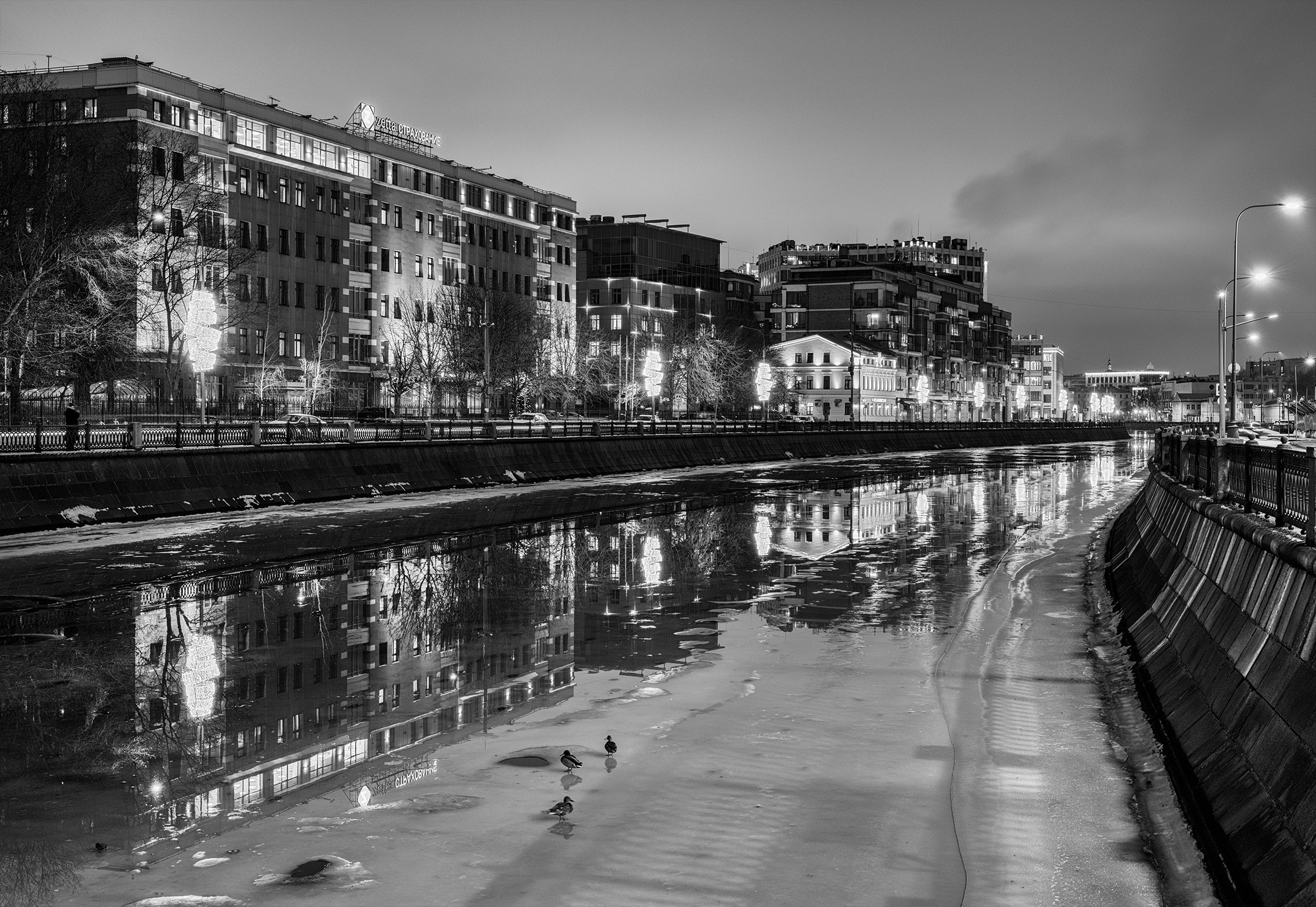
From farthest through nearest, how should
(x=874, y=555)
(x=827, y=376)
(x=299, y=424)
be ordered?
(x=827, y=376) < (x=299, y=424) < (x=874, y=555)

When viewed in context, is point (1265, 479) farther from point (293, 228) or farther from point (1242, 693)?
point (293, 228)

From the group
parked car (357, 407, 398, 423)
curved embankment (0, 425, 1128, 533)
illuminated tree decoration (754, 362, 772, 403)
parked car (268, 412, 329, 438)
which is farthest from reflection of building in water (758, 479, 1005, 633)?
illuminated tree decoration (754, 362, 772, 403)

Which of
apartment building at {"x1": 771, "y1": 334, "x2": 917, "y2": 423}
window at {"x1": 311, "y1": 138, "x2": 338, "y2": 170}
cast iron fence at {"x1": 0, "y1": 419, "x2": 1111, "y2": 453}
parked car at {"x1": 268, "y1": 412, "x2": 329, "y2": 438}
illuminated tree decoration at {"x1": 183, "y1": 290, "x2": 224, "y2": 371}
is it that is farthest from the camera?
apartment building at {"x1": 771, "y1": 334, "x2": 917, "y2": 423}

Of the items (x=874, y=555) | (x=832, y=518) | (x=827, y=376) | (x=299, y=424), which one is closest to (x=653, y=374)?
(x=299, y=424)

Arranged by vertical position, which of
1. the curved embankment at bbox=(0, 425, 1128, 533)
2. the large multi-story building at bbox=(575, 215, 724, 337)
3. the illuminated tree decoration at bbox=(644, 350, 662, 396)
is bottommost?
the curved embankment at bbox=(0, 425, 1128, 533)

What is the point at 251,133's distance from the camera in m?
81.8

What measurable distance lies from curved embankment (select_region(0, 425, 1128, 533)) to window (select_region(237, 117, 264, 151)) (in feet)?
128

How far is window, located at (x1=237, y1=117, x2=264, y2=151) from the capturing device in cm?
8075

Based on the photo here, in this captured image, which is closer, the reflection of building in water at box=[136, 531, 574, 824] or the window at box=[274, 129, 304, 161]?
the reflection of building in water at box=[136, 531, 574, 824]

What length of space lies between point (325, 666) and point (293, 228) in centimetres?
7844

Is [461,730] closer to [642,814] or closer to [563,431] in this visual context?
[642,814]

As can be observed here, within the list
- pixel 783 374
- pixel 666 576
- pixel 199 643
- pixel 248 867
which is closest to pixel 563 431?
pixel 666 576

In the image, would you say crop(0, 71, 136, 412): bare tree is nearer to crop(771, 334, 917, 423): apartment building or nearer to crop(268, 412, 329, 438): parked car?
crop(268, 412, 329, 438): parked car

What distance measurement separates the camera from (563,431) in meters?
56.2
